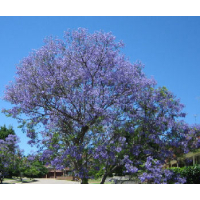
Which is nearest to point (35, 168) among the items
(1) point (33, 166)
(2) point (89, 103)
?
(1) point (33, 166)

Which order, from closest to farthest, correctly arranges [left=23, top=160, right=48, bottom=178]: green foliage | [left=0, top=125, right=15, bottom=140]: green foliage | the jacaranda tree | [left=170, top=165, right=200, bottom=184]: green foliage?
1. the jacaranda tree
2. [left=23, top=160, right=48, bottom=178]: green foliage
3. [left=170, top=165, right=200, bottom=184]: green foliage
4. [left=0, top=125, right=15, bottom=140]: green foliage

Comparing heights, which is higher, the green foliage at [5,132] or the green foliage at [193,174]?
the green foliage at [5,132]

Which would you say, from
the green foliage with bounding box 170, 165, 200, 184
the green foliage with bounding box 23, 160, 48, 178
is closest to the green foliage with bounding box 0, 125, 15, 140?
the green foliage with bounding box 23, 160, 48, 178

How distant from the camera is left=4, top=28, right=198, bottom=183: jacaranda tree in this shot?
10.3 m

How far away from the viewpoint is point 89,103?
10.2 metres

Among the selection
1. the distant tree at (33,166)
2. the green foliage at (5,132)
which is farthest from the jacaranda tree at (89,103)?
the green foliage at (5,132)

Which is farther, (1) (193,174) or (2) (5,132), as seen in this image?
(2) (5,132)

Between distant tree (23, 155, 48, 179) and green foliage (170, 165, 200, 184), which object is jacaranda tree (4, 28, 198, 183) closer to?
distant tree (23, 155, 48, 179)

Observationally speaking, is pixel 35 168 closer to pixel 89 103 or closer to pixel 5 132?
pixel 5 132

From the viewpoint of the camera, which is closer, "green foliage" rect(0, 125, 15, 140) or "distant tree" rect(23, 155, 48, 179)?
"distant tree" rect(23, 155, 48, 179)

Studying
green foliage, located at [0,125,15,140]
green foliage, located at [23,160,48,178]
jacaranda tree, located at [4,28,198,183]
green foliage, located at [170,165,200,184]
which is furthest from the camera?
green foliage, located at [0,125,15,140]

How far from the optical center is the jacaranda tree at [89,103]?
33.9 feet

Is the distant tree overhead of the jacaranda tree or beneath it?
beneath

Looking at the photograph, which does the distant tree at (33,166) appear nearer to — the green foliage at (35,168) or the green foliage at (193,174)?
the green foliage at (35,168)
